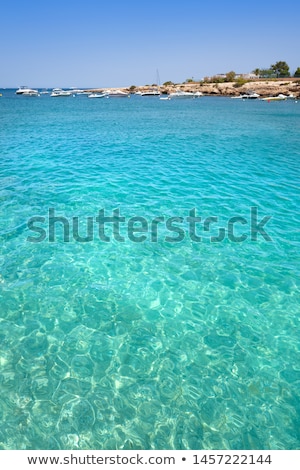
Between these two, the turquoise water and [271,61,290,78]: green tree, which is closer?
the turquoise water

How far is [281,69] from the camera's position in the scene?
189625 millimetres

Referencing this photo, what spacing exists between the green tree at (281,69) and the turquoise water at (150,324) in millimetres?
217681

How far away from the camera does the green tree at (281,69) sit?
187 meters

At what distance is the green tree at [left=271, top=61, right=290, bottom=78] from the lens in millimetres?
187375

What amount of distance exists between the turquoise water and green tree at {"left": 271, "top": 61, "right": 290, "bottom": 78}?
217681 mm

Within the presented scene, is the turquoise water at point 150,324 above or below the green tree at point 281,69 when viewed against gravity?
below

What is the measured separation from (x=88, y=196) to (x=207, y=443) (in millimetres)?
15036

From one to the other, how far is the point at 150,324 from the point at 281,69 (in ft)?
765

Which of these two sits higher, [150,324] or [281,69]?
[281,69]

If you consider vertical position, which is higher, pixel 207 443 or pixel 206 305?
A: pixel 206 305

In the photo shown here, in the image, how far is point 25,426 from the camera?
19.7 feet

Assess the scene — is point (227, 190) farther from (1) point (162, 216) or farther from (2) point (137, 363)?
(2) point (137, 363)

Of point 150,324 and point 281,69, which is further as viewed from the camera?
point 281,69
